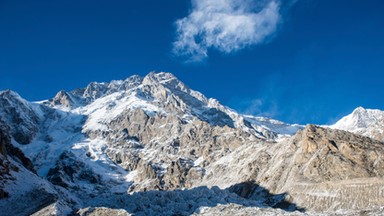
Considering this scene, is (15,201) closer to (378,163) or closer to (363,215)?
(363,215)

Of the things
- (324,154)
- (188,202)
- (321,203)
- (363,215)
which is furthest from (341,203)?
(363,215)

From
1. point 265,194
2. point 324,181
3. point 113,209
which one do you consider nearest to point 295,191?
point 324,181

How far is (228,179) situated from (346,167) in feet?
192

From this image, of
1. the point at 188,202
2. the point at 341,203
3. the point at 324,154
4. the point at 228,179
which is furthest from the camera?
the point at 228,179

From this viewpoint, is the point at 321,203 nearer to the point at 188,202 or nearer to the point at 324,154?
the point at 324,154

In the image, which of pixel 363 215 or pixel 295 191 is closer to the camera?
pixel 363 215

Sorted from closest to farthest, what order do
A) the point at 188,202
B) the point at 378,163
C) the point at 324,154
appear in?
the point at 188,202
the point at 378,163
the point at 324,154

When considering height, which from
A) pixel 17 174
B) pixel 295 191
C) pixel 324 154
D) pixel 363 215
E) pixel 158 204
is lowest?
pixel 363 215

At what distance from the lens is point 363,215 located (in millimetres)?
41875

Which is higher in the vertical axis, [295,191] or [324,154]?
[324,154]

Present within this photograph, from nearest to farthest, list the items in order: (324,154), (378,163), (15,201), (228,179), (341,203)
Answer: (15,201) < (341,203) < (378,163) < (324,154) < (228,179)

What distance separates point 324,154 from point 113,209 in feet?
222

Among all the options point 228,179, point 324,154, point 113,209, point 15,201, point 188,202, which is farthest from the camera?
point 228,179

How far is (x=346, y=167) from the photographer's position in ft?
316
